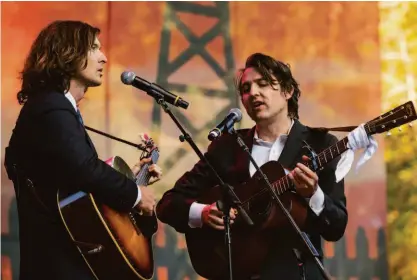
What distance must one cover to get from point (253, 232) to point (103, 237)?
2.50 feet

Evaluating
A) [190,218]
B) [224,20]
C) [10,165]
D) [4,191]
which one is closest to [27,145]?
[10,165]

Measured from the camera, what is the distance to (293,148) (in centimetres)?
308

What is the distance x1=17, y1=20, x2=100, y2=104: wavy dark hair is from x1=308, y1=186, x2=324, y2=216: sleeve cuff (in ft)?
3.67

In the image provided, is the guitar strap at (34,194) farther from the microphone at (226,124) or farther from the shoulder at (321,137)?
the shoulder at (321,137)

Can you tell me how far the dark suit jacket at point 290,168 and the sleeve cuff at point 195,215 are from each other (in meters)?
0.04

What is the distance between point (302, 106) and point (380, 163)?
0.62 metres

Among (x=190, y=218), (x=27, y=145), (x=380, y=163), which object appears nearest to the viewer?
(x=27, y=145)

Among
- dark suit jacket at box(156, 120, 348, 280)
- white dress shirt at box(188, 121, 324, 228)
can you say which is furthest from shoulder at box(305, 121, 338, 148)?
white dress shirt at box(188, 121, 324, 228)

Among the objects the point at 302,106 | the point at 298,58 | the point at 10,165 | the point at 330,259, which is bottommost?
the point at 330,259

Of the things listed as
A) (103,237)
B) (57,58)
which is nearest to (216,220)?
(103,237)

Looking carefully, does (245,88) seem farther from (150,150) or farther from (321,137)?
(150,150)

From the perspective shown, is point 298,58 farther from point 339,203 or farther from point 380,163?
point 339,203

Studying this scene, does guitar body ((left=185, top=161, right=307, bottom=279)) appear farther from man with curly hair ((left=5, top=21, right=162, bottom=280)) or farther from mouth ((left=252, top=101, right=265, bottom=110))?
man with curly hair ((left=5, top=21, right=162, bottom=280))

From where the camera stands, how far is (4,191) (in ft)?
13.0
